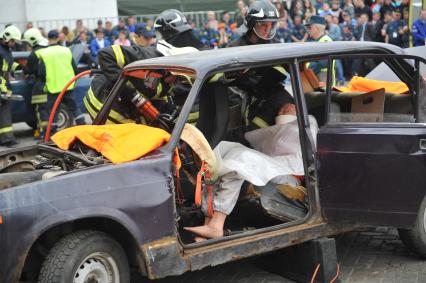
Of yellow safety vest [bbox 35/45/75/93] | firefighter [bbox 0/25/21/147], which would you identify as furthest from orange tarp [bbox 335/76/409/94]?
firefighter [bbox 0/25/21/147]

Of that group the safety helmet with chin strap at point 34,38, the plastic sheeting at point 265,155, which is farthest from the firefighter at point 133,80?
the safety helmet with chin strap at point 34,38

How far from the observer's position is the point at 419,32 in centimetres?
1578

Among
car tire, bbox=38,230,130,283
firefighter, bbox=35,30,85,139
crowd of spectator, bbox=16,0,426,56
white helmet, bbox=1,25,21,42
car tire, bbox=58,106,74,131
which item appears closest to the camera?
car tire, bbox=38,230,130,283

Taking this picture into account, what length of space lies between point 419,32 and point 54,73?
319 inches

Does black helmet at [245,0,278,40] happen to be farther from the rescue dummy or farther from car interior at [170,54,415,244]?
the rescue dummy

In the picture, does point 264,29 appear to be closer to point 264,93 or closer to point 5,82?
point 264,93

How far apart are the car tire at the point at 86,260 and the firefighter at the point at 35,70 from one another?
26.8 feet

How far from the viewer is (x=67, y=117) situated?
12.6 metres

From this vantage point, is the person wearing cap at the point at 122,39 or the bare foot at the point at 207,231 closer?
the bare foot at the point at 207,231

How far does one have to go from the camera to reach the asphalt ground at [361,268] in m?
5.16

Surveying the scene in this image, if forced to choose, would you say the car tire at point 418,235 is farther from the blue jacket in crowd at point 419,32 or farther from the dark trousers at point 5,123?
the blue jacket in crowd at point 419,32

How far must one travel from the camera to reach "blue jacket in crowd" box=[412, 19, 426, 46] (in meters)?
15.7

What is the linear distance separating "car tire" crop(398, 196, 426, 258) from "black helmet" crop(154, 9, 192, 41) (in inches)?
107

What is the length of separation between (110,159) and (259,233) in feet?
3.58
